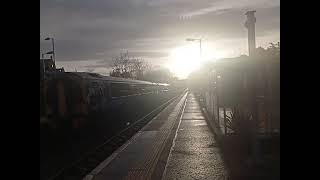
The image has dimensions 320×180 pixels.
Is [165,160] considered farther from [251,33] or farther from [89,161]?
[251,33]

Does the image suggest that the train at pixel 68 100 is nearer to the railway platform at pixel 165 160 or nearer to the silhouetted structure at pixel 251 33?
the railway platform at pixel 165 160

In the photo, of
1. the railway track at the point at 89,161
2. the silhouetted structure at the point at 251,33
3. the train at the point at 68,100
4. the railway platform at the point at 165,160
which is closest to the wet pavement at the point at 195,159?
the railway platform at the point at 165,160

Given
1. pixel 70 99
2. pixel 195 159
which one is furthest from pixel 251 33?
pixel 195 159

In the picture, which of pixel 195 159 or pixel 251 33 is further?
pixel 251 33

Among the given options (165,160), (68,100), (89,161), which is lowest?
(89,161)

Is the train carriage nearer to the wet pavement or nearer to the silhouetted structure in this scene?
the wet pavement

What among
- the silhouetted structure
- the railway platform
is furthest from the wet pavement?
the silhouetted structure

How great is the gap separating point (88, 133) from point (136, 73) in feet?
236

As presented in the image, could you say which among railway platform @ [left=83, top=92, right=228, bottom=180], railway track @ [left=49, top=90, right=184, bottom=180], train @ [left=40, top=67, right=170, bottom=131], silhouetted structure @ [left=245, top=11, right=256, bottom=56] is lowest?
railway track @ [left=49, top=90, right=184, bottom=180]
